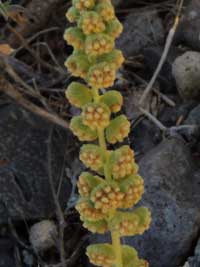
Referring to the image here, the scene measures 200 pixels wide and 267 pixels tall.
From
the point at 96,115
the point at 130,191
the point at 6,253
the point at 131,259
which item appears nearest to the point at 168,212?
the point at 6,253

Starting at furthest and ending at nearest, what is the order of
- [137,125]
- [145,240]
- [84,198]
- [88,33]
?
1. [137,125]
2. [145,240]
3. [84,198]
4. [88,33]

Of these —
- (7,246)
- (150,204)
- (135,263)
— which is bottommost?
(7,246)

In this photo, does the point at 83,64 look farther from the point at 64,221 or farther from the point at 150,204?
the point at 64,221

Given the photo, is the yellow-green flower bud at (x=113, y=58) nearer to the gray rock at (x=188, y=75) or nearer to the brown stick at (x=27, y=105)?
the brown stick at (x=27, y=105)

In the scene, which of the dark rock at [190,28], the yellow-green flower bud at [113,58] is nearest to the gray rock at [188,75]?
the dark rock at [190,28]

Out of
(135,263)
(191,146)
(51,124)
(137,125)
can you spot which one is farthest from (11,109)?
(135,263)

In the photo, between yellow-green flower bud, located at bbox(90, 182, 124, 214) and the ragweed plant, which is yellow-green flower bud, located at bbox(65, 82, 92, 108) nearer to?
the ragweed plant

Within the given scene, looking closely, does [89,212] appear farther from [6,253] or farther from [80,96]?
[6,253]
